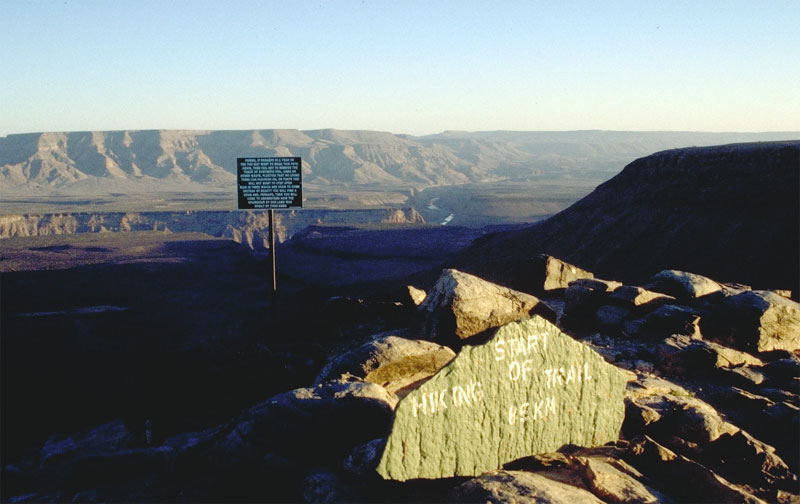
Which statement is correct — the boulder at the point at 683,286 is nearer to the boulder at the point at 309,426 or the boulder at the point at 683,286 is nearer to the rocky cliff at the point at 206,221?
the boulder at the point at 309,426

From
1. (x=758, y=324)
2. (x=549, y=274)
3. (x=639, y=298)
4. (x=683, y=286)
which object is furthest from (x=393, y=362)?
(x=549, y=274)

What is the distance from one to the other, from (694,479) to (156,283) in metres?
43.9

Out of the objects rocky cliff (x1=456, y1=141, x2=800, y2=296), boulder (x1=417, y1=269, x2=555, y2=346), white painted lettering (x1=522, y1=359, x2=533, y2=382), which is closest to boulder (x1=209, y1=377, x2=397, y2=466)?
white painted lettering (x1=522, y1=359, x2=533, y2=382)

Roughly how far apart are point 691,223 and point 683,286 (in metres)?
17.3

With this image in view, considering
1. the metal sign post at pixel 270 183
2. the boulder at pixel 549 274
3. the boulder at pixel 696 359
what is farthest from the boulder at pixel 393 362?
the metal sign post at pixel 270 183

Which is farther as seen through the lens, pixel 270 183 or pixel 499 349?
pixel 270 183

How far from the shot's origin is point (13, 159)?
527 ft

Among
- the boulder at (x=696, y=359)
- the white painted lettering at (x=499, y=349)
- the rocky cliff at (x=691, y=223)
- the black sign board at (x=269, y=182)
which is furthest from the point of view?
the rocky cliff at (x=691, y=223)

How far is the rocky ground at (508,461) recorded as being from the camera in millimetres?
5465

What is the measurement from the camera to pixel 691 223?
27.3 meters

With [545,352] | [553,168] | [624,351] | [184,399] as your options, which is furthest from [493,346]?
[553,168]

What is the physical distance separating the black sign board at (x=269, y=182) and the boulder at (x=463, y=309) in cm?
612

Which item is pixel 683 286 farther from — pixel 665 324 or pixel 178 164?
pixel 178 164

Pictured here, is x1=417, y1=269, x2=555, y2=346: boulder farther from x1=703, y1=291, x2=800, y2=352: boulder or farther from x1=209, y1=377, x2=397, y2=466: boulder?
x1=703, y1=291, x2=800, y2=352: boulder
